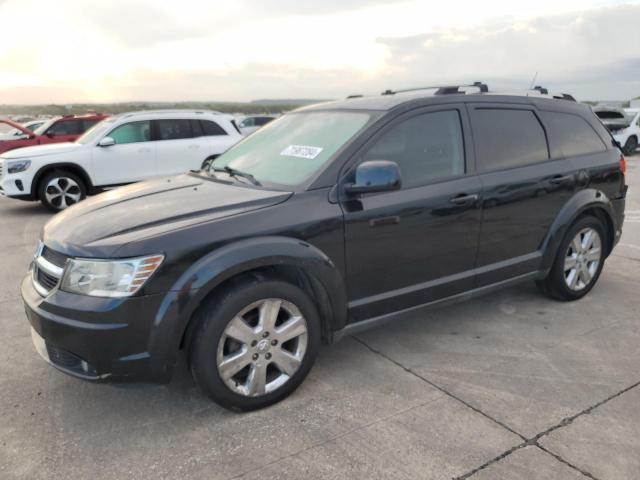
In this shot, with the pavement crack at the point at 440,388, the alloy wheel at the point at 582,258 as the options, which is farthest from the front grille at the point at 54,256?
the alloy wheel at the point at 582,258

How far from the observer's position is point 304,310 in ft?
9.86

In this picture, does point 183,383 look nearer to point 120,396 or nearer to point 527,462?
point 120,396

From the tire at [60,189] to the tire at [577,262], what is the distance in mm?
7721

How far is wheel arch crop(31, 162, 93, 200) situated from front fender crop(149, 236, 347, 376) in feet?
24.5

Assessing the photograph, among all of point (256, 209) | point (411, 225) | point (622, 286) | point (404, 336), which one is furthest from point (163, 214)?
point (622, 286)

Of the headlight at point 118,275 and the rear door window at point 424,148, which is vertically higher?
the rear door window at point 424,148

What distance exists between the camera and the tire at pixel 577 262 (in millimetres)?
4348

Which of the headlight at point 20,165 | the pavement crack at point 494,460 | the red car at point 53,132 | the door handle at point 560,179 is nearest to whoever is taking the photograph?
the pavement crack at point 494,460

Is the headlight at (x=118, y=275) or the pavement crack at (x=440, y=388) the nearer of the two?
the headlight at (x=118, y=275)

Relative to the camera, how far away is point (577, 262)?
14.7 ft

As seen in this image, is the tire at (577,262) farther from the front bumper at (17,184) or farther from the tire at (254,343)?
the front bumper at (17,184)

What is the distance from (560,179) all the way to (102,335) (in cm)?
345

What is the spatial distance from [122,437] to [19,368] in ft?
3.94

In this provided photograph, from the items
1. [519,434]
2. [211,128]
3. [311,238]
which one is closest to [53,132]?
[211,128]
